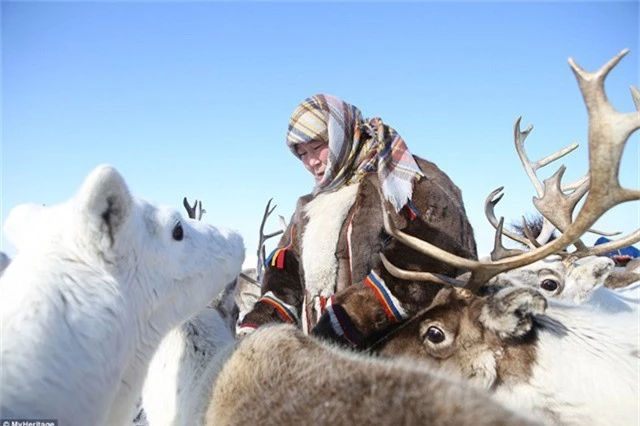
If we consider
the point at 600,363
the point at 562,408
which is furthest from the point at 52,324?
the point at 600,363

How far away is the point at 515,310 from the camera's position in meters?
2.74

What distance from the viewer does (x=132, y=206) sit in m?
2.13

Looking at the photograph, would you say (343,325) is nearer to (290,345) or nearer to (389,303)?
(389,303)

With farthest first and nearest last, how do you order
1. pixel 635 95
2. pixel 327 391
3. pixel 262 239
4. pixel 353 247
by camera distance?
pixel 262 239 → pixel 635 95 → pixel 353 247 → pixel 327 391

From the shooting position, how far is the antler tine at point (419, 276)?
3025 mm

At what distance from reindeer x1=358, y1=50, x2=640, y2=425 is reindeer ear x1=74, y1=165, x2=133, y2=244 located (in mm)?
1545

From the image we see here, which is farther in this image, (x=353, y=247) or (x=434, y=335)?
(x=353, y=247)

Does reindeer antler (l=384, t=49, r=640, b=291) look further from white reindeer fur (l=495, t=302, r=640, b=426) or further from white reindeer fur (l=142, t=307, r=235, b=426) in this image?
white reindeer fur (l=142, t=307, r=235, b=426)

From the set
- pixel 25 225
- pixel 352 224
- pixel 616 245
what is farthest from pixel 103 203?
pixel 616 245

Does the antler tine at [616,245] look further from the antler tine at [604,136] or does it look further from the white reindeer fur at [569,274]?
the white reindeer fur at [569,274]

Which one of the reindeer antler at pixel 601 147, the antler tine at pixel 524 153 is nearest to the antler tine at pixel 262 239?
the antler tine at pixel 524 153

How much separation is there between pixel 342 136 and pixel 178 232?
1.68 m

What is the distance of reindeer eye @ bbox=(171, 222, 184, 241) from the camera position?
2420 mm

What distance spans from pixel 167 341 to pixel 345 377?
4.57ft
